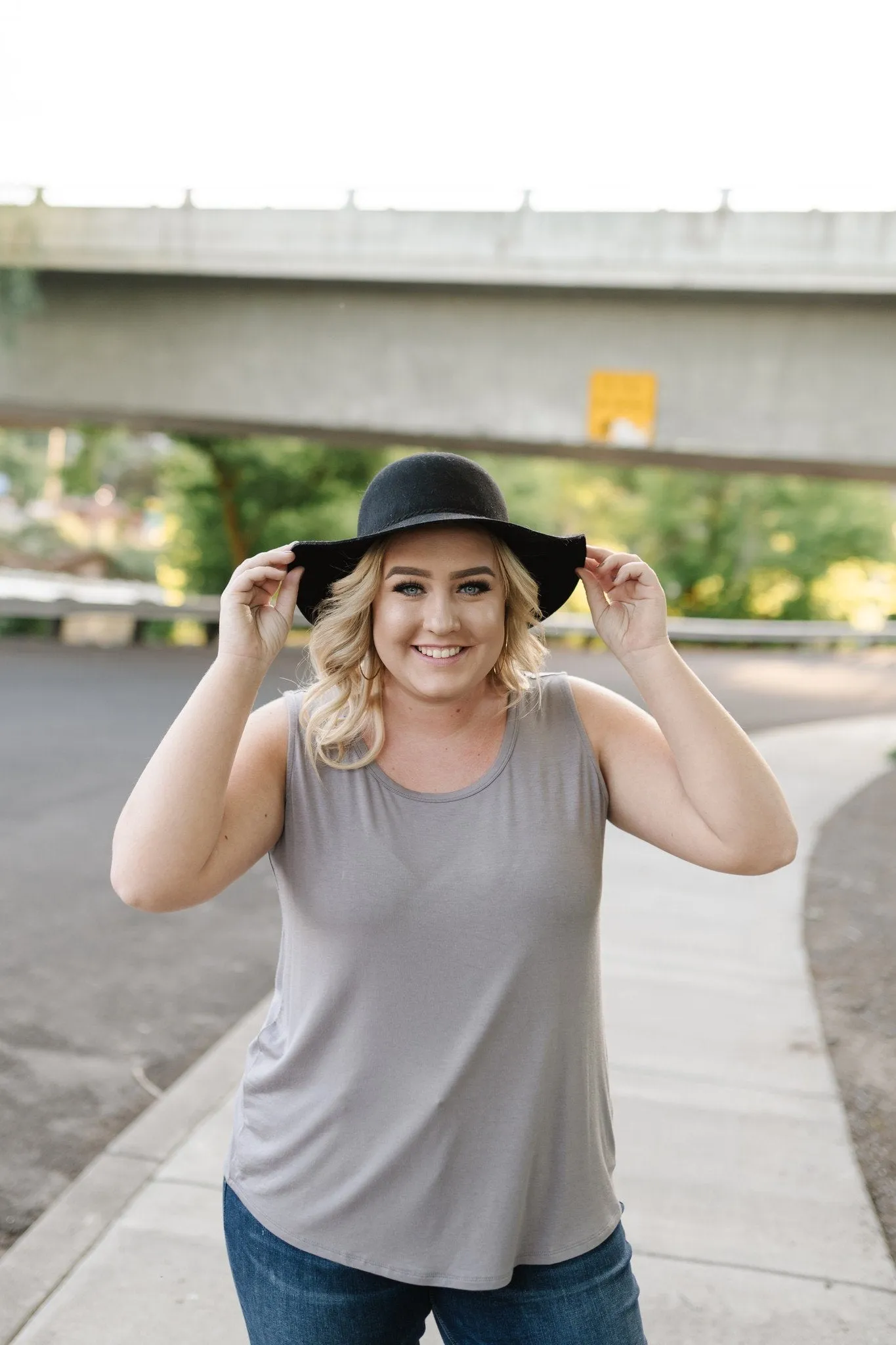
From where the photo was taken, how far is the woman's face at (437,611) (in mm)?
1993

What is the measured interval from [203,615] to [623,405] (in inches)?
497

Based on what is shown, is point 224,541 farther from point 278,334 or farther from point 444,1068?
point 444,1068

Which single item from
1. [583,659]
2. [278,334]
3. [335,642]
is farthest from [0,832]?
[583,659]

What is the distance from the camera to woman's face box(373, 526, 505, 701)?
1.99m

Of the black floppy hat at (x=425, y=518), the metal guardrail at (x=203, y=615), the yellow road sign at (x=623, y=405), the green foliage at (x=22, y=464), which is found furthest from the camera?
the green foliage at (x=22, y=464)

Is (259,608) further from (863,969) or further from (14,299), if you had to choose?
(14,299)

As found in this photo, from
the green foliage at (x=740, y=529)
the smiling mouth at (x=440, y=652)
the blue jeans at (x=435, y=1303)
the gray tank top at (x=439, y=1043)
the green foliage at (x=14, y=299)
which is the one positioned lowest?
the green foliage at (x=740, y=529)

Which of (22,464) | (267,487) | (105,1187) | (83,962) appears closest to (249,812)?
(105,1187)

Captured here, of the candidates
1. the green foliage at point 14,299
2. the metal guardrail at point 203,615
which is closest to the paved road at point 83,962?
the green foliage at point 14,299

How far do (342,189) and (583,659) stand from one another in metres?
12.8

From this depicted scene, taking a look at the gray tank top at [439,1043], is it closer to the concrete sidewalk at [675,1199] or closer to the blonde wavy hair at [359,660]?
the blonde wavy hair at [359,660]

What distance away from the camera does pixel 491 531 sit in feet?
6.69

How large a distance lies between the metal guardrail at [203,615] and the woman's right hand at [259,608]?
1229 cm

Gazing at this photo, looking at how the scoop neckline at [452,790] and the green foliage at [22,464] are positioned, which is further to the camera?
the green foliage at [22,464]
